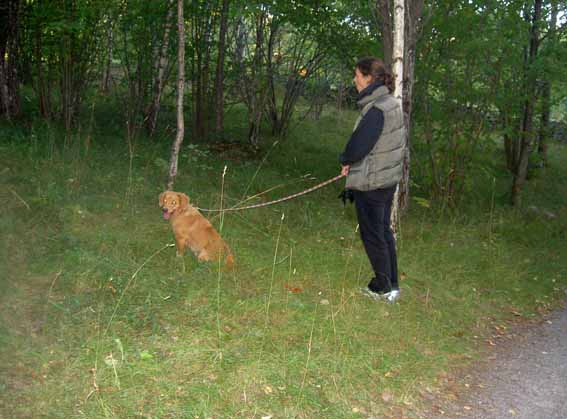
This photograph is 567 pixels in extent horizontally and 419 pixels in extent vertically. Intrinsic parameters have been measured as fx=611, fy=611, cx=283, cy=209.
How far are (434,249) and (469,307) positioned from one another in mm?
1422

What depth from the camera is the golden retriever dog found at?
5.80 meters

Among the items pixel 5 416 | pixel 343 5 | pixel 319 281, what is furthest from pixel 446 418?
pixel 343 5

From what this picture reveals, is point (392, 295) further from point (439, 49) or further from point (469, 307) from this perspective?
point (439, 49)

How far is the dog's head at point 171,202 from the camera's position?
5.84 m

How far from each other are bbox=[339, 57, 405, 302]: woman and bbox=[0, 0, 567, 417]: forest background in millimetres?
715

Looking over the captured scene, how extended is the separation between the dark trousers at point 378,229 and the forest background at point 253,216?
0.35m

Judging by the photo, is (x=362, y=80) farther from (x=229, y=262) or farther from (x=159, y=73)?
(x=159, y=73)

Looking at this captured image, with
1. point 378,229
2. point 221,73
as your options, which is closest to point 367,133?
point 378,229

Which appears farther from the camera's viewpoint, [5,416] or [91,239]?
[91,239]

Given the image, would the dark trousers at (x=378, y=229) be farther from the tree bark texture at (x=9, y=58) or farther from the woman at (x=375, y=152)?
the tree bark texture at (x=9, y=58)

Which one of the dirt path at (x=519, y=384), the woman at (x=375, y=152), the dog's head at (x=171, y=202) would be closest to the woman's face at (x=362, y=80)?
the woman at (x=375, y=152)

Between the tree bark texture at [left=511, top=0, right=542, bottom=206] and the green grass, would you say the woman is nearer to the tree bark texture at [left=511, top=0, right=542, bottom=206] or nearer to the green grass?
the green grass

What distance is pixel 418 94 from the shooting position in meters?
9.21

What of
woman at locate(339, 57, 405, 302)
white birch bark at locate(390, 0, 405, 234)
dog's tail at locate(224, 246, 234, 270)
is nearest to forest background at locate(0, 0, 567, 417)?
dog's tail at locate(224, 246, 234, 270)
